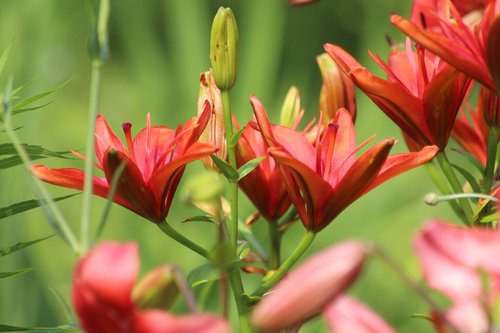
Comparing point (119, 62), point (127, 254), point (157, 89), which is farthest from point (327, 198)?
point (119, 62)

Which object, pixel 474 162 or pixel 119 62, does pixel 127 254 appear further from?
pixel 119 62

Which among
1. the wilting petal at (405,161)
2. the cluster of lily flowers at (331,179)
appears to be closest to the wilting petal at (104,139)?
the cluster of lily flowers at (331,179)

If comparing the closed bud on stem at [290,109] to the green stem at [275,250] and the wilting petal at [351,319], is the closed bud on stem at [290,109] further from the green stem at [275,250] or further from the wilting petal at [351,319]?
the wilting petal at [351,319]

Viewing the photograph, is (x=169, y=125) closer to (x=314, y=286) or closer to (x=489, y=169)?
(x=489, y=169)

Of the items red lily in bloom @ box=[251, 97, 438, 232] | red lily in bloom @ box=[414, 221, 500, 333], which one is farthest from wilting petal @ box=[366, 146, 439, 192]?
red lily in bloom @ box=[414, 221, 500, 333]

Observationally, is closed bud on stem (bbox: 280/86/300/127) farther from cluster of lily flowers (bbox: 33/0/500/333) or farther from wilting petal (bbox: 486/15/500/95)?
wilting petal (bbox: 486/15/500/95)
